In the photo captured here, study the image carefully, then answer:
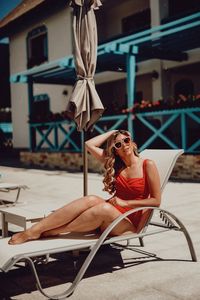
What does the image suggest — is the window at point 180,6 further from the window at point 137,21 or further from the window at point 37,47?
the window at point 37,47

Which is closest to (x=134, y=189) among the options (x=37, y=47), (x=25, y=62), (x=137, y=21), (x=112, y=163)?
(x=112, y=163)

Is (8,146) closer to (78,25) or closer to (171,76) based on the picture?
(171,76)

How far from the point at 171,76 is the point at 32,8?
798 cm

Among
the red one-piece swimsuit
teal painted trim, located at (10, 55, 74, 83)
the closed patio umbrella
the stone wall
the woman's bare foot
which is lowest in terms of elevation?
the stone wall

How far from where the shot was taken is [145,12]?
16.0 metres

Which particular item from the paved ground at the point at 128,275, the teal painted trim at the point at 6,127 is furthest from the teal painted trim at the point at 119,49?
the teal painted trim at the point at 6,127

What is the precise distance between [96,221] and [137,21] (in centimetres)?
1426

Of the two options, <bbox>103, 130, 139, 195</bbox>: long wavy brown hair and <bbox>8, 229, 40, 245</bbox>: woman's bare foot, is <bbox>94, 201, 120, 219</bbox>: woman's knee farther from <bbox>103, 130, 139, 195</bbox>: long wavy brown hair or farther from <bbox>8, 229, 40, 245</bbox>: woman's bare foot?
<bbox>8, 229, 40, 245</bbox>: woman's bare foot

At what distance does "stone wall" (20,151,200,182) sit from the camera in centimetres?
1003

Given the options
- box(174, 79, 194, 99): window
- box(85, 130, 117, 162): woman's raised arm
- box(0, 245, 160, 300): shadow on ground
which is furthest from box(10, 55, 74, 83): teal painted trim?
box(0, 245, 160, 300): shadow on ground

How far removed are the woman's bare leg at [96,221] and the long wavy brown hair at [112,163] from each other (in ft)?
1.29

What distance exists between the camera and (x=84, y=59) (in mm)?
4938

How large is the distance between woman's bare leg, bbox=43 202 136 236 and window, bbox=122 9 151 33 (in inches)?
538

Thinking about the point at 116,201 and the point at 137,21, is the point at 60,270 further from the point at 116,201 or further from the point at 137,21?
the point at 137,21
